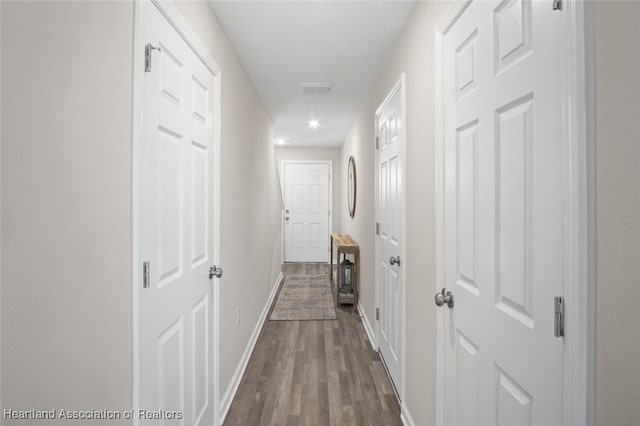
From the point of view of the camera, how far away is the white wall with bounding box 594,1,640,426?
56 cm

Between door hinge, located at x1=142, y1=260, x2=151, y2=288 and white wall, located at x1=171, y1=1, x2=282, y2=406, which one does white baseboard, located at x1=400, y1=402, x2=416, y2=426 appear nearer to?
white wall, located at x1=171, y1=1, x2=282, y2=406

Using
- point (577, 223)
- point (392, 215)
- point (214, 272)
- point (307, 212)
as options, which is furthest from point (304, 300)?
point (577, 223)

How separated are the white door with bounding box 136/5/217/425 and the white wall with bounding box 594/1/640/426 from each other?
1231 millimetres

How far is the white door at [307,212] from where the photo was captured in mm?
6680

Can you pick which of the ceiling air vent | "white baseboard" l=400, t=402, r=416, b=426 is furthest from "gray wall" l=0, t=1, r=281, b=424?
the ceiling air vent

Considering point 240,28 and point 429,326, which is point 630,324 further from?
point 240,28

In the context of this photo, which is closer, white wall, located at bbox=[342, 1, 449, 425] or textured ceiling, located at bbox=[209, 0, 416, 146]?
white wall, located at bbox=[342, 1, 449, 425]

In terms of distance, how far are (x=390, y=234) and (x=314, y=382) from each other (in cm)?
121

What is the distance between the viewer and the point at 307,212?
6.71 m

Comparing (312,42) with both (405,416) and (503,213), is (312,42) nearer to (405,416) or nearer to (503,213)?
(503,213)

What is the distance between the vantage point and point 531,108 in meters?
0.83

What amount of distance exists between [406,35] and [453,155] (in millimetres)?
1136

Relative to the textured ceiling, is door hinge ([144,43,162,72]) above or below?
below

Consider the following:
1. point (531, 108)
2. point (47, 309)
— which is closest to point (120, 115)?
point (47, 309)
